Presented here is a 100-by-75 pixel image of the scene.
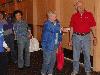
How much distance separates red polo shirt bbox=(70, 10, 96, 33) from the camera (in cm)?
795

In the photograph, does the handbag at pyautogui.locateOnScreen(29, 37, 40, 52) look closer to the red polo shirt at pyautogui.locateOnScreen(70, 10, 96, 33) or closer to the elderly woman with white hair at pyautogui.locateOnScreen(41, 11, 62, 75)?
the elderly woman with white hair at pyautogui.locateOnScreen(41, 11, 62, 75)

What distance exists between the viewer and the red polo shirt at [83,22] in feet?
26.1

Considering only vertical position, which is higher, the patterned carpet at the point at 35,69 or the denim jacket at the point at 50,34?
the denim jacket at the point at 50,34

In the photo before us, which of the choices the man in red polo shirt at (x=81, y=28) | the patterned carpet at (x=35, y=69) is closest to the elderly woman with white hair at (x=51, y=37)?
the man in red polo shirt at (x=81, y=28)

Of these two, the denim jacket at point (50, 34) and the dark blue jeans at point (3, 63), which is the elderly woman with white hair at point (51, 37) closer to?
the denim jacket at point (50, 34)

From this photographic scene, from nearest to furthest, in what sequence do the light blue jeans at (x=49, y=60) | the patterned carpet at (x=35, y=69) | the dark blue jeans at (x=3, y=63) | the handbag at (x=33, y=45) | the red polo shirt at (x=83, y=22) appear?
1. the dark blue jeans at (x=3, y=63)
2. the red polo shirt at (x=83, y=22)
3. the light blue jeans at (x=49, y=60)
4. the patterned carpet at (x=35, y=69)
5. the handbag at (x=33, y=45)

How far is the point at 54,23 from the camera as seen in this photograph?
802 centimetres

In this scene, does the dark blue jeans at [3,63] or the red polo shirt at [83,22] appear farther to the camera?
the red polo shirt at [83,22]

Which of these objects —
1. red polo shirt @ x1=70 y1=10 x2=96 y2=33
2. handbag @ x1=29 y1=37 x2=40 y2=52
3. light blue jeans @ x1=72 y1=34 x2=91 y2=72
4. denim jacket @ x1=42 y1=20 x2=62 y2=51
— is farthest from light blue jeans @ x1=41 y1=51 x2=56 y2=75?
handbag @ x1=29 y1=37 x2=40 y2=52

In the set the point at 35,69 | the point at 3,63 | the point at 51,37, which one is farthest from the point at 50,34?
the point at 35,69

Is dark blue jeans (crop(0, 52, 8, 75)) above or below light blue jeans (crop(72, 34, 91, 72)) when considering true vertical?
below

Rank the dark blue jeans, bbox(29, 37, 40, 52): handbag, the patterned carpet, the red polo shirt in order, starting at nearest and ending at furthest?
1. the dark blue jeans
2. the red polo shirt
3. the patterned carpet
4. bbox(29, 37, 40, 52): handbag

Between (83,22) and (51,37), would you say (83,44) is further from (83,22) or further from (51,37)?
(51,37)

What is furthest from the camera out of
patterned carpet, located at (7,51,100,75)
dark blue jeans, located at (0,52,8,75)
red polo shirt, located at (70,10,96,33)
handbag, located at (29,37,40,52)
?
handbag, located at (29,37,40,52)
